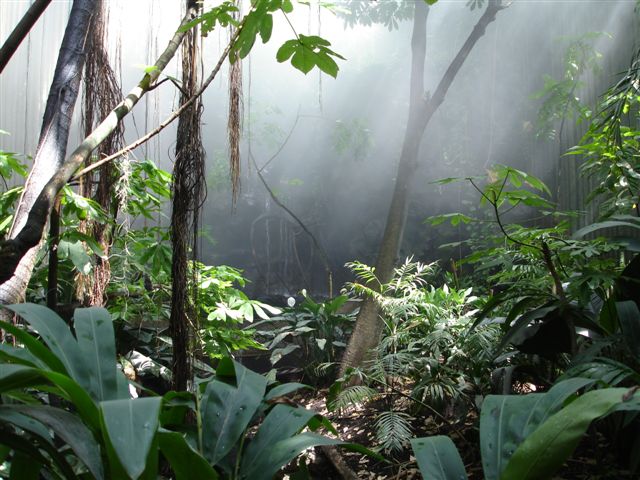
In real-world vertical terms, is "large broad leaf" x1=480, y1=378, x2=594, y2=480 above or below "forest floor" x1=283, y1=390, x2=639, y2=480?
above

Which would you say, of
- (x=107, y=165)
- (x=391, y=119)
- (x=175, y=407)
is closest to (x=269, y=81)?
(x=391, y=119)

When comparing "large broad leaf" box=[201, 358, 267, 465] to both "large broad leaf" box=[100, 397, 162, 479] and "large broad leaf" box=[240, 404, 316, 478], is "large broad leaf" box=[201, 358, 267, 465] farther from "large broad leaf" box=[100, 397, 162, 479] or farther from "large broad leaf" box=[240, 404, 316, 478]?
"large broad leaf" box=[100, 397, 162, 479]

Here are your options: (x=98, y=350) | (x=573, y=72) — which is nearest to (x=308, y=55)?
(x=98, y=350)

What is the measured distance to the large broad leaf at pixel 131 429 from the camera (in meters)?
0.62

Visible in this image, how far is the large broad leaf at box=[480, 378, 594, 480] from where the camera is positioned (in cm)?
91

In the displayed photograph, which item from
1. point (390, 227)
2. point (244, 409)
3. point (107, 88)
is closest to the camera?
point (244, 409)

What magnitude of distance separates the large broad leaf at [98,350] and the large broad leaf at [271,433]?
286mm

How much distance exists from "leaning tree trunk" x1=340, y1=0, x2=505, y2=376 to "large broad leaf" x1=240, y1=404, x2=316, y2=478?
2.46 m

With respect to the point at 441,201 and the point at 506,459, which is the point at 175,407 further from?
the point at 441,201

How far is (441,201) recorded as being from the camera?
384 inches

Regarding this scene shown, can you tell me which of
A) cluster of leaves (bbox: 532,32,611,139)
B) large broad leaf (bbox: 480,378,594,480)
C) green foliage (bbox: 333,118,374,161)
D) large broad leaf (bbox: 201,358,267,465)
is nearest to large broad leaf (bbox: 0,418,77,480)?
large broad leaf (bbox: 201,358,267,465)

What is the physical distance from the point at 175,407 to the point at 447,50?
375 inches

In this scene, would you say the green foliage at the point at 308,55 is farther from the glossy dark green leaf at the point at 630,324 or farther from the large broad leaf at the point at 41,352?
the glossy dark green leaf at the point at 630,324

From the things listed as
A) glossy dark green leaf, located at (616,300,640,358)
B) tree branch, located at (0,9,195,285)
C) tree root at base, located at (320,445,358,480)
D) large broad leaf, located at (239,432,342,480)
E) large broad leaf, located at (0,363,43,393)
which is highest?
tree branch, located at (0,9,195,285)
